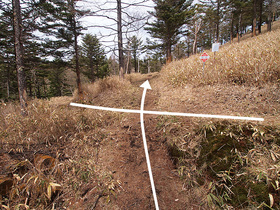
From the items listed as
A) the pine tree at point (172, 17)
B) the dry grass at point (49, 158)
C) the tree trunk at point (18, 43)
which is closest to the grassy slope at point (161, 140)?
the dry grass at point (49, 158)

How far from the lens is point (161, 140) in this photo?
2.56m

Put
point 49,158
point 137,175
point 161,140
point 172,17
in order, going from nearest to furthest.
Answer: point 137,175, point 49,158, point 161,140, point 172,17

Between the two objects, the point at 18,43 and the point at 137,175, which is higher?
the point at 18,43

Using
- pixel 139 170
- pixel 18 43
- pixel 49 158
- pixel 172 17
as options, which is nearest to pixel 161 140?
pixel 139 170

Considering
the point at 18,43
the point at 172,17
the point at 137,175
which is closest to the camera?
the point at 137,175

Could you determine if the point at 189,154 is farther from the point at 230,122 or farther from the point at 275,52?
the point at 275,52

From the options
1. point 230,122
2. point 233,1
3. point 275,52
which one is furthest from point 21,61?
point 233,1

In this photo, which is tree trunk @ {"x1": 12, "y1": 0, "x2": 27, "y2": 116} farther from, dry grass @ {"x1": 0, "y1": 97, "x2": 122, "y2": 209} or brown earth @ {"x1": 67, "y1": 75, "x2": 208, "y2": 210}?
brown earth @ {"x1": 67, "y1": 75, "x2": 208, "y2": 210}

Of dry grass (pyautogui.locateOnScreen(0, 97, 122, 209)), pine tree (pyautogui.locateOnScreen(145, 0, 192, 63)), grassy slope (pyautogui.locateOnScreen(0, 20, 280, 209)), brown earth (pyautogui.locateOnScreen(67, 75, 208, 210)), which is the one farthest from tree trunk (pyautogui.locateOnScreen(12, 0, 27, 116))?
pine tree (pyautogui.locateOnScreen(145, 0, 192, 63))

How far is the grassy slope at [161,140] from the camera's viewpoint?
5.28ft

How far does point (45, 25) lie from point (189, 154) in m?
11.5

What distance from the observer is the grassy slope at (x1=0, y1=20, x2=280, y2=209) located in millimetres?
1608

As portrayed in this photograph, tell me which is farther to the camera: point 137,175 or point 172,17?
point 172,17

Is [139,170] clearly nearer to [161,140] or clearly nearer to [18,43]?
[161,140]
